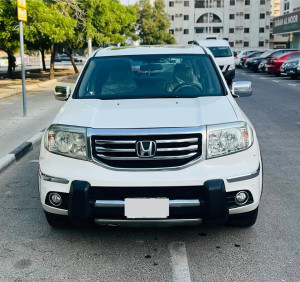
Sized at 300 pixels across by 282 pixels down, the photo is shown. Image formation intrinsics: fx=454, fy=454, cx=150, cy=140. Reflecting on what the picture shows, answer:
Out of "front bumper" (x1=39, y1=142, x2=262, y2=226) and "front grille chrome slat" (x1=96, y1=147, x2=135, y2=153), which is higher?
"front grille chrome slat" (x1=96, y1=147, x2=135, y2=153)

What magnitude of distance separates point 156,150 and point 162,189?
304mm

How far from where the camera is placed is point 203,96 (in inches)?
176

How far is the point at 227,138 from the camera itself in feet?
12.0

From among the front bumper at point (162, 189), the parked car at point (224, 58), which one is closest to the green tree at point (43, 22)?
the parked car at point (224, 58)

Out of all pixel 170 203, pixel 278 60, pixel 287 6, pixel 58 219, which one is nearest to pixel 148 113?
pixel 170 203

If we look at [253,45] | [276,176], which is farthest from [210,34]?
[276,176]

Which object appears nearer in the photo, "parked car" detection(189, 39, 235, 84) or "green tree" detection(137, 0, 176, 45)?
"parked car" detection(189, 39, 235, 84)

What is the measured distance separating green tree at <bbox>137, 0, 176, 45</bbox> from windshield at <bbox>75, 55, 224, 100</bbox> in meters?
77.6

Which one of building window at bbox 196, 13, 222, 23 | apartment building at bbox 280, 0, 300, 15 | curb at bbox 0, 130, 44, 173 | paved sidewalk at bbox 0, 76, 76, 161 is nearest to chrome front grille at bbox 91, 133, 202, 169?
curb at bbox 0, 130, 44, 173

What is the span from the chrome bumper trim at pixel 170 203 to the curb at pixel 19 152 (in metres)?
3.40

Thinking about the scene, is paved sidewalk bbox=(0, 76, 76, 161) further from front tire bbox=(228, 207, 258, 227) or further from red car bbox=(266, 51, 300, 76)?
red car bbox=(266, 51, 300, 76)

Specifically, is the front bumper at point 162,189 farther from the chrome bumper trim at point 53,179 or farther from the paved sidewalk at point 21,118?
the paved sidewalk at point 21,118

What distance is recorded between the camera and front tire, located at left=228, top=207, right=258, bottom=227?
12.1 feet

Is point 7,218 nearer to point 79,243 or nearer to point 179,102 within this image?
point 79,243
